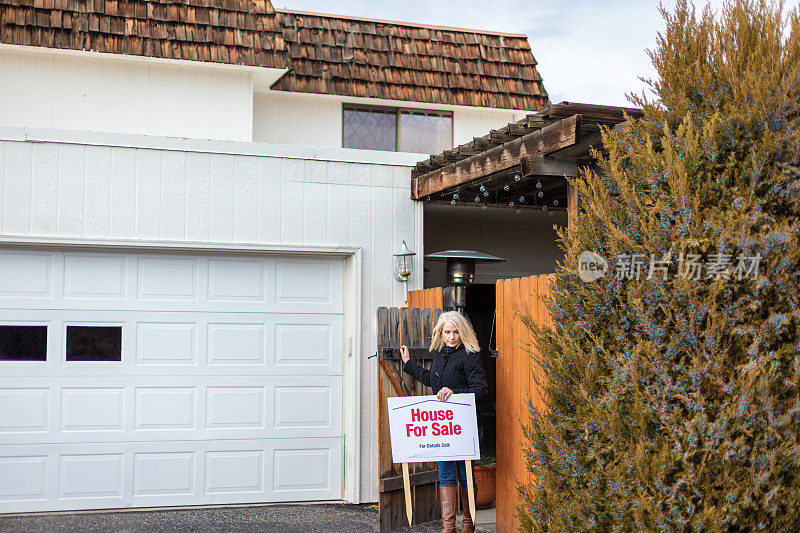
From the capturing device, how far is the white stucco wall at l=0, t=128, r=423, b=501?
7082mm

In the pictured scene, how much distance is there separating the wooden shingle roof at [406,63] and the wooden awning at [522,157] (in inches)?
124

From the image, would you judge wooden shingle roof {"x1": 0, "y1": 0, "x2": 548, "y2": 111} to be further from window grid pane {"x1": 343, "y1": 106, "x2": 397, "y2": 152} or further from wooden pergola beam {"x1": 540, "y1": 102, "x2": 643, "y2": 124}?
wooden pergola beam {"x1": 540, "y1": 102, "x2": 643, "y2": 124}

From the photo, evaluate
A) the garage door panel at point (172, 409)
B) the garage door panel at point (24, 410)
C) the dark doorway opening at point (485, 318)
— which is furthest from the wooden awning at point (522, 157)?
the garage door panel at point (24, 410)

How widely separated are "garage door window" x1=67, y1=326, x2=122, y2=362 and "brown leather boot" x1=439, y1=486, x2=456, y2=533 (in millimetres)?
3157

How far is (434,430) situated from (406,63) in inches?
258

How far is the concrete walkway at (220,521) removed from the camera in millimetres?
6586

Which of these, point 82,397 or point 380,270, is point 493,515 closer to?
point 380,270

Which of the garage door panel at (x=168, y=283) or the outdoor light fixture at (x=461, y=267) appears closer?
the garage door panel at (x=168, y=283)

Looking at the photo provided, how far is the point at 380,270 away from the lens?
7.88 meters

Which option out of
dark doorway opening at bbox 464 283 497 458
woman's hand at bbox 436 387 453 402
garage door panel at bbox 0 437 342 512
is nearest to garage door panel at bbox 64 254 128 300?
garage door panel at bbox 0 437 342 512

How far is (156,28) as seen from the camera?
9922 millimetres

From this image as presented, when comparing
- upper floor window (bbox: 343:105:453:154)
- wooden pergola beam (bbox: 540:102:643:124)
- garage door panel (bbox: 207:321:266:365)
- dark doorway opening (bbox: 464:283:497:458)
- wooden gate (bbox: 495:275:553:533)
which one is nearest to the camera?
wooden pergola beam (bbox: 540:102:643:124)

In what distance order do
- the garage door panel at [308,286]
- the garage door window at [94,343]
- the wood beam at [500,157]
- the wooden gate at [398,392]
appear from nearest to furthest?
the wood beam at [500,157]
the wooden gate at [398,392]
the garage door window at [94,343]
the garage door panel at [308,286]

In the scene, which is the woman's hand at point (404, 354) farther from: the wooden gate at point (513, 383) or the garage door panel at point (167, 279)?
the garage door panel at point (167, 279)
